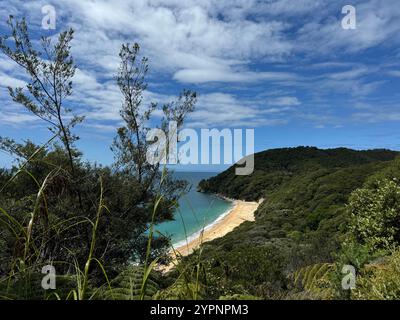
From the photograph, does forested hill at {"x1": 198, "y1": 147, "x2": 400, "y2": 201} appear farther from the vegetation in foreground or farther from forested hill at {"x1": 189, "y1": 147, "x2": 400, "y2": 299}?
the vegetation in foreground

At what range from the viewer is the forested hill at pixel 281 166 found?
352ft

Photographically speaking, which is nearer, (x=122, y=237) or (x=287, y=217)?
(x=122, y=237)

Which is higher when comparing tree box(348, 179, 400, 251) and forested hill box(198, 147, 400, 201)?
forested hill box(198, 147, 400, 201)

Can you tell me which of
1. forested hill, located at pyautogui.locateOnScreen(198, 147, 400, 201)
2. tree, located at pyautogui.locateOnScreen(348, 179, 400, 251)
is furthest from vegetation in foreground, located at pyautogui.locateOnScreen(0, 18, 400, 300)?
forested hill, located at pyautogui.locateOnScreen(198, 147, 400, 201)

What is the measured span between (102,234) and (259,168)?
118 m

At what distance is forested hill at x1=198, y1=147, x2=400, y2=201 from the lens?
4222 inches

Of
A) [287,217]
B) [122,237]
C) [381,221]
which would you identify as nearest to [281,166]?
[287,217]

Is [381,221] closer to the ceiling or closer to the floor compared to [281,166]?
closer to the floor

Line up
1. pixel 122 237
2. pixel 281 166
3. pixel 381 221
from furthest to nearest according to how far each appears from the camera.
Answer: pixel 281 166, pixel 381 221, pixel 122 237

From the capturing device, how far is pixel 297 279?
16.3m

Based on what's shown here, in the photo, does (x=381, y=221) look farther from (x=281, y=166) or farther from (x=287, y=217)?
(x=281, y=166)

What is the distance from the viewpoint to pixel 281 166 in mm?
125938

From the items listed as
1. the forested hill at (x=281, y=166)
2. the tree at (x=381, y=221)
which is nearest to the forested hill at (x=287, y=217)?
the forested hill at (x=281, y=166)
